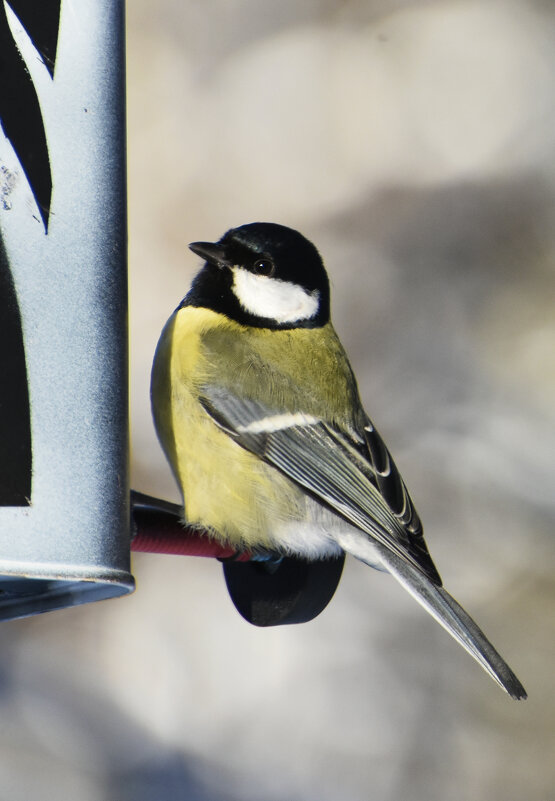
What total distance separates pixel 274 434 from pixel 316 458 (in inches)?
2.6

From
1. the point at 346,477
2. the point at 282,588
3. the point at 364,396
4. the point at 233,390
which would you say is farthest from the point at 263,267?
the point at 364,396

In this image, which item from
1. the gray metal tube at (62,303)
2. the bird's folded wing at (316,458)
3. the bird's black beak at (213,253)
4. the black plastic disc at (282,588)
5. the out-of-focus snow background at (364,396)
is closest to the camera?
the gray metal tube at (62,303)

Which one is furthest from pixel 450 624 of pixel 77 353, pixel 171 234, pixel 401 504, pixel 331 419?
pixel 171 234

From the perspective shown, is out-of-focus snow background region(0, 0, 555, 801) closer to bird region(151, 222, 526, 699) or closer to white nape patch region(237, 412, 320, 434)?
bird region(151, 222, 526, 699)

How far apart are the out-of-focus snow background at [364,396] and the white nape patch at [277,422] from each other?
969 millimetres

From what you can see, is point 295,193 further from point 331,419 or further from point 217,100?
point 331,419

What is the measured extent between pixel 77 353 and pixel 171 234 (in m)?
1.64

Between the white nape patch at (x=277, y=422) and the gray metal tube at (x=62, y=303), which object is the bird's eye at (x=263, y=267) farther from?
the gray metal tube at (x=62, y=303)

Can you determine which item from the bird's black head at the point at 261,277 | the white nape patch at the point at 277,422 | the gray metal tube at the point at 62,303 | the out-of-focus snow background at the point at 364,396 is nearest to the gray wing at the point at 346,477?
the white nape patch at the point at 277,422

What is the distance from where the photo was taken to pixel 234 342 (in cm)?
149

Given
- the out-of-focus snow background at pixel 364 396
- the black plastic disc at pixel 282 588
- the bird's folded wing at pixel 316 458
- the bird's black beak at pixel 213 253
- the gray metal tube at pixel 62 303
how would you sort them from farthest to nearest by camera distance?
the out-of-focus snow background at pixel 364 396, the bird's black beak at pixel 213 253, the bird's folded wing at pixel 316 458, the black plastic disc at pixel 282 588, the gray metal tube at pixel 62 303

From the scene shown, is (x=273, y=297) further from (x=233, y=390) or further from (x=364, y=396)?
(x=364, y=396)

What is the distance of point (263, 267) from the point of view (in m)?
1.52

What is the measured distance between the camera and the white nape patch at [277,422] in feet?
4.64
